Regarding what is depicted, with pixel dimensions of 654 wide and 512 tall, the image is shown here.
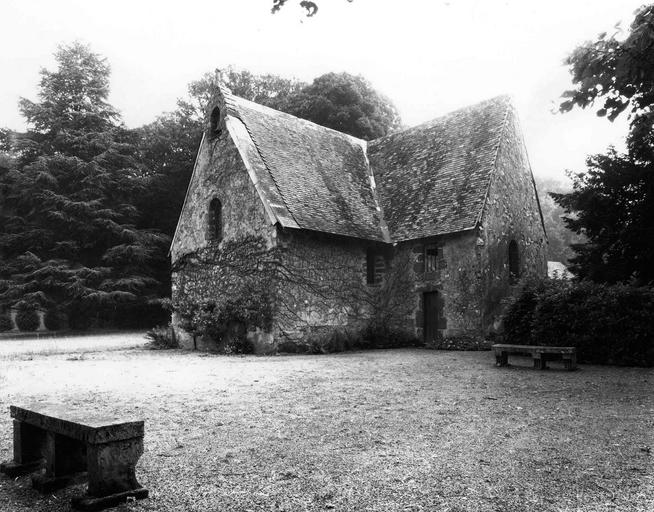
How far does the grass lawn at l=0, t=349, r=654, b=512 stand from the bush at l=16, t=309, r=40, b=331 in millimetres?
22766

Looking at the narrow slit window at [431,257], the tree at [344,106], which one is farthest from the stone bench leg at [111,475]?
the tree at [344,106]

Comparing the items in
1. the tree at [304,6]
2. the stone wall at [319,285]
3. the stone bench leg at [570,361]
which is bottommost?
the stone bench leg at [570,361]

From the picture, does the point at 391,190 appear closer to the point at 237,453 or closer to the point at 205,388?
the point at 205,388

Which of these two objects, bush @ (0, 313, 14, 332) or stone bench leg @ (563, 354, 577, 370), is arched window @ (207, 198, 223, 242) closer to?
stone bench leg @ (563, 354, 577, 370)

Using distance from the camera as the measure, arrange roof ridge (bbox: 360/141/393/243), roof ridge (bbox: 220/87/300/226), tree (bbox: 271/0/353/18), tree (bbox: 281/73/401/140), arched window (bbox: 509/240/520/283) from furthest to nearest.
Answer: tree (bbox: 281/73/401/140), roof ridge (bbox: 360/141/393/243), arched window (bbox: 509/240/520/283), roof ridge (bbox: 220/87/300/226), tree (bbox: 271/0/353/18)

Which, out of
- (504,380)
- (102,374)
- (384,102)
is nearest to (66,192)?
(384,102)

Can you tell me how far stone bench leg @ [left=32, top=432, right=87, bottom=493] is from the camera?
426 cm

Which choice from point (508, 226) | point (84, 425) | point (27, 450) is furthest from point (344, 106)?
point (84, 425)

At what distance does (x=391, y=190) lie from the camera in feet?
68.6

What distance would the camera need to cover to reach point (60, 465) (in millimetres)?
4328

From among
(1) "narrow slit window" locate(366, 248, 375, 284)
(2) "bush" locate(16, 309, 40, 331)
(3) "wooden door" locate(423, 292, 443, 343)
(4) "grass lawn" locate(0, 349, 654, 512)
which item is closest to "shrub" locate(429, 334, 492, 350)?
(3) "wooden door" locate(423, 292, 443, 343)

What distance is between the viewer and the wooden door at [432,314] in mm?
18312

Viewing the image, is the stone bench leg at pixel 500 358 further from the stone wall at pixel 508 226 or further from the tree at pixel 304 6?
the tree at pixel 304 6

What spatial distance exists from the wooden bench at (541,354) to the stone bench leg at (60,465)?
32.1 feet
